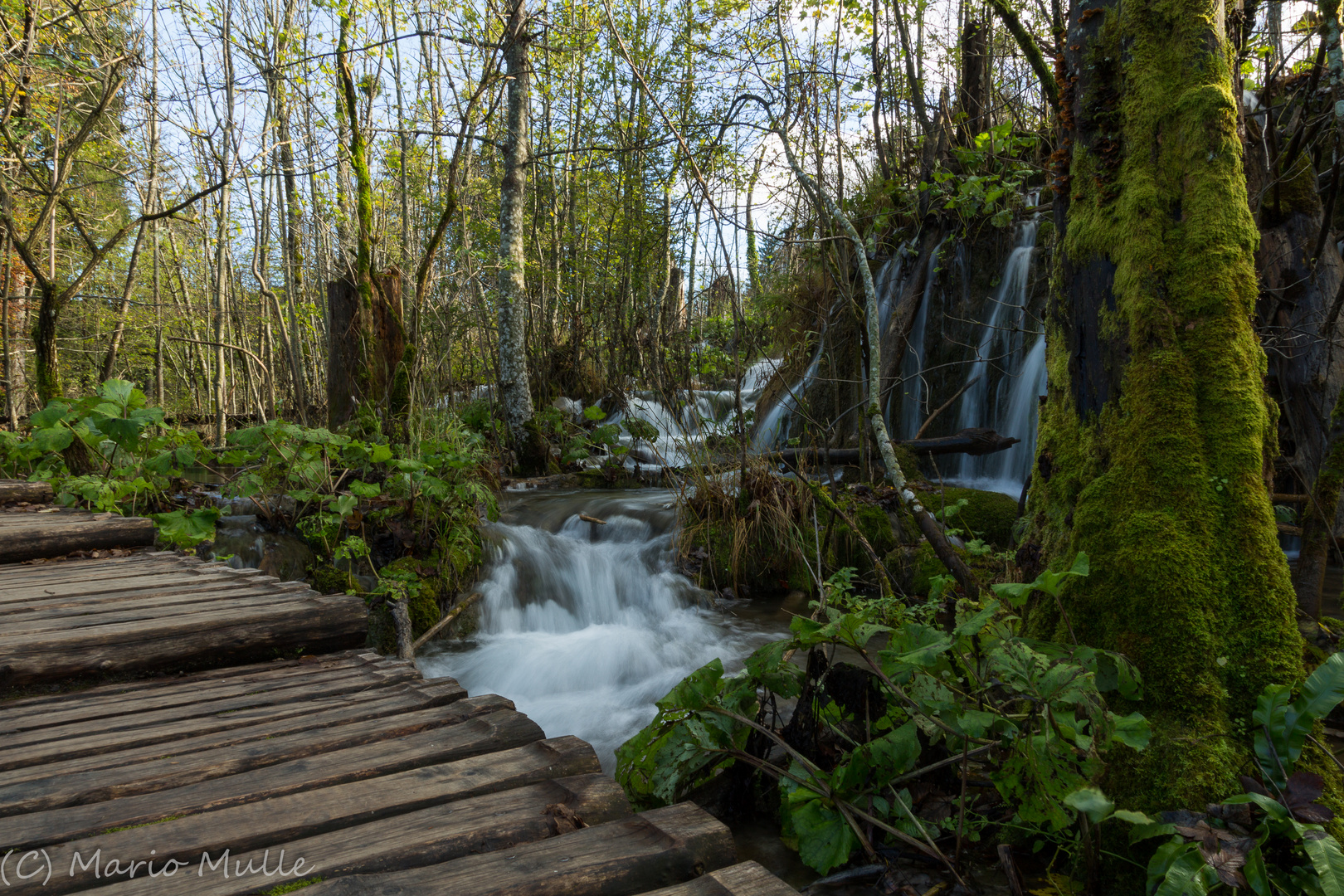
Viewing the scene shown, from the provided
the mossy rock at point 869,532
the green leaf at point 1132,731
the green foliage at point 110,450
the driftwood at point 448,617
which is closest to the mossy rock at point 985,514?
the mossy rock at point 869,532

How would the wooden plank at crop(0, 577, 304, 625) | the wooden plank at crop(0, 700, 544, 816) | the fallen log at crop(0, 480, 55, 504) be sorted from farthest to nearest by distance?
the fallen log at crop(0, 480, 55, 504), the wooden plank at crop(0, 577, 304, 625), the wooden plank at crop(0, 700, 544, 816)

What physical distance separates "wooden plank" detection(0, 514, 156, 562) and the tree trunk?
5.36 meters

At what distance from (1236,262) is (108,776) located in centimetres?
304

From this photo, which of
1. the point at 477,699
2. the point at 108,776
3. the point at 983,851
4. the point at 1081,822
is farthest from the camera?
the point at 983,851

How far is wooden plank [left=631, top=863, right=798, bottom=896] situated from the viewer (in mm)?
1179

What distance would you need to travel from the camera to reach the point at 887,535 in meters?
5.62

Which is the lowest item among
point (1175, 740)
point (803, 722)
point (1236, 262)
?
point (803, 722)

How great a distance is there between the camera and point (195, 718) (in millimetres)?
1895

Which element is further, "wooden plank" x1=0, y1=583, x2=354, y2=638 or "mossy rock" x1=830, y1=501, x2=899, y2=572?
"mossy rock" x1=830, y1=501, x2=899, y2=572

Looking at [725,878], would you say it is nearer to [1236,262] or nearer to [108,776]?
[108,776]

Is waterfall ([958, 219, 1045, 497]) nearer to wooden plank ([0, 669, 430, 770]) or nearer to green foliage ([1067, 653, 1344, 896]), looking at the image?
green foliage ([1067, 653, 1344, 896])

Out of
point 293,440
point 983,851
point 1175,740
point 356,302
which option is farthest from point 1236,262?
point 356,302

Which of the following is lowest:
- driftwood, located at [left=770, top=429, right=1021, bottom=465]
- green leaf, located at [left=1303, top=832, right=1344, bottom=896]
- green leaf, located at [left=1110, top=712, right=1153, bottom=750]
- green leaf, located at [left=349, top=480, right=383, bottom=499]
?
green leaf, located at [left=1303, top=832, right=1344, bottom=896]

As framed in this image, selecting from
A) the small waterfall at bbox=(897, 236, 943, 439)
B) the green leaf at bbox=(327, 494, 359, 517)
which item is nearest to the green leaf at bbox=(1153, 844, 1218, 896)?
the green leaf at bbox=(327, 494, 359, 517)
